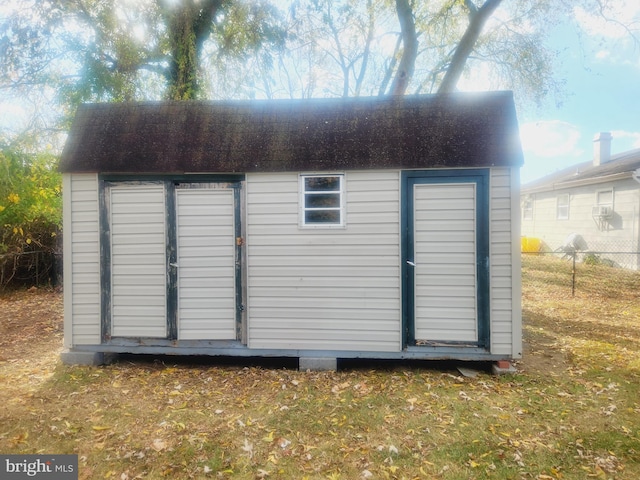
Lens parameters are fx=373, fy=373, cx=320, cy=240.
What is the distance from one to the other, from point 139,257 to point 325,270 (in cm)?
244

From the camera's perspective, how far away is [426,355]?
4.62m

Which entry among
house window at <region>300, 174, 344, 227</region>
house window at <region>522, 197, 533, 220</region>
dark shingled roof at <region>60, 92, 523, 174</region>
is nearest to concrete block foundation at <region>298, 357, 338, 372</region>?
house window at <region>300, 174, 344, 227</region>

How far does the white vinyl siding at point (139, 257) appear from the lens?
486 cm

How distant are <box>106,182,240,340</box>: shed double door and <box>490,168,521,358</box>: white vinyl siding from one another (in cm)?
320

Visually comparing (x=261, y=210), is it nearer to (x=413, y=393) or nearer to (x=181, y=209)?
(x=181, y=209)

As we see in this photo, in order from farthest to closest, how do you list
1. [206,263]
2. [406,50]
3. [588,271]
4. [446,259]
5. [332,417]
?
[588,271], [406,50], [206,263], [446,259], [332,417]

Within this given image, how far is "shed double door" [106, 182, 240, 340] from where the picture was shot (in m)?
4.83

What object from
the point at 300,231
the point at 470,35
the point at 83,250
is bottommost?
the point at 83,250

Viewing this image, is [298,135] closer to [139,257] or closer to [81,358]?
[139,257]

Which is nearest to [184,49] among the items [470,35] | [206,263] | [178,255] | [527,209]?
[470,35]

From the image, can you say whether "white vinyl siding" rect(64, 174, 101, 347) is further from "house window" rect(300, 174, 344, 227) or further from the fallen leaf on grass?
"house window" rect(300, 174, 344, 227)

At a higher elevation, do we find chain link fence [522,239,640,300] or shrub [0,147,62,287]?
shrub [0,147,62,287]

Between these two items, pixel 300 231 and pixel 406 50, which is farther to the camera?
pixel 406 50

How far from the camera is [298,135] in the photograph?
4.79 metres
